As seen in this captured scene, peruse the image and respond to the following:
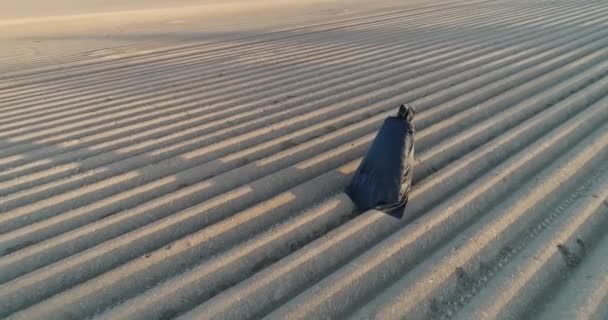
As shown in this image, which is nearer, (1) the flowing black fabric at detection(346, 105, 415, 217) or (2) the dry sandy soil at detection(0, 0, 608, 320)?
(2) the dry sandy soil at detection(0, 0, 608, 320)

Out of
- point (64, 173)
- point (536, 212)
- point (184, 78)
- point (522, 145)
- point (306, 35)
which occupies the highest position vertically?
point (306, 35)

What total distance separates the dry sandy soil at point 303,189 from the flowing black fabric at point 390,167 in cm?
10

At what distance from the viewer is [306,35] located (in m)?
6.31

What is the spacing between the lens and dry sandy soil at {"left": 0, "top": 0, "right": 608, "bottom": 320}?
1679mm

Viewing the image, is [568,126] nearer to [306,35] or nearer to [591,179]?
[591,179]

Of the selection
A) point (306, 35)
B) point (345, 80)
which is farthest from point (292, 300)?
point (306, 35)

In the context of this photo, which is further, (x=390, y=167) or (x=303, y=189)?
(x=303, y=189)

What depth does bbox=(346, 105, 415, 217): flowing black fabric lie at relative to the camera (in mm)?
2029

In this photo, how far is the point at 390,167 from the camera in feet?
6.76

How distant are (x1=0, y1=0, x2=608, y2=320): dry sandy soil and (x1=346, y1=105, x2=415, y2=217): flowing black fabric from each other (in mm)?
95

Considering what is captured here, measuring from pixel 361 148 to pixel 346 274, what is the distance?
1.24 meters

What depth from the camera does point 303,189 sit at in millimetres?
2385

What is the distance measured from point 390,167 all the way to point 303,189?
1.89 ft

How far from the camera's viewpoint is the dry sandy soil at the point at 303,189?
1679 mm
